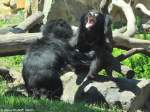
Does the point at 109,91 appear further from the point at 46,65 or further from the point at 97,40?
the point at 46,65

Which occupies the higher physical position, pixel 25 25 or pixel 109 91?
pixel 25 25

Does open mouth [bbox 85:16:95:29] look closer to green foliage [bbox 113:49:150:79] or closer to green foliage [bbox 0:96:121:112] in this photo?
green foliage [bbox 0:96:121:112]

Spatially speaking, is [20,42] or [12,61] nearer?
[20,42]

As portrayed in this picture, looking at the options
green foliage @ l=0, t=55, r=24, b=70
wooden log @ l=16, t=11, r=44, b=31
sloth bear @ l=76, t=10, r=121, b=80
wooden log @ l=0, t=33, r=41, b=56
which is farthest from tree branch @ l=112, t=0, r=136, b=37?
green foliage @ l=0, t=55, r=24, b=70

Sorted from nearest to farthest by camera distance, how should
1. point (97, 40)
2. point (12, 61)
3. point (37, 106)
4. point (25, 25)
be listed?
point (37, 106), point (97, 40), point (25, 25), point (12, 61)

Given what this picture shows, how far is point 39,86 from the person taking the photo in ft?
29.1

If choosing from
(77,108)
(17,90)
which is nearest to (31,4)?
(17,90)

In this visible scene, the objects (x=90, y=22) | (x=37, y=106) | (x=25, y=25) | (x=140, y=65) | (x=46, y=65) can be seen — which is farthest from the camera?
(x=140, y=65)

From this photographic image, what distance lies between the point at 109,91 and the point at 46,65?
1150mm

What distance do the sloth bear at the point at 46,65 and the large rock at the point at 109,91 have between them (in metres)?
0.29

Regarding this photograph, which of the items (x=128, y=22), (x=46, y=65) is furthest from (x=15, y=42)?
(x=128, y=22)

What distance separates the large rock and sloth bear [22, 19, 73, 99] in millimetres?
289

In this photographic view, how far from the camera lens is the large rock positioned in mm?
8711

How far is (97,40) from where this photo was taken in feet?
30.1
